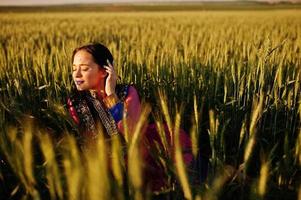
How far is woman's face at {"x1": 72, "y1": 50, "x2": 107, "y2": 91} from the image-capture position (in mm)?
1322

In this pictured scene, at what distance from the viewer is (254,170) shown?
1.29 meters

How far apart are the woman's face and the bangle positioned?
0.25ft

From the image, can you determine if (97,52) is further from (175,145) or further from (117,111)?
(175,145)

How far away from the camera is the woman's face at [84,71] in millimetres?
1322

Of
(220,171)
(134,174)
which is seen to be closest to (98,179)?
(134,174)

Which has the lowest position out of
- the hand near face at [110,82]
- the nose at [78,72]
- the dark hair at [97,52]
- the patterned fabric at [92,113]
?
the patterned fabric at [92,113]

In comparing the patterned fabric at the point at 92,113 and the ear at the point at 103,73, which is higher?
the ear at the point at 103,73

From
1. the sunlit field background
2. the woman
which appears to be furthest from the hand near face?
the sunlit field background

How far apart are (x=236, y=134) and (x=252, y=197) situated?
96 cm

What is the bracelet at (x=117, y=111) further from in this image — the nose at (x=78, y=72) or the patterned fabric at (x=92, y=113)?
the nose at (x=78, y=72)

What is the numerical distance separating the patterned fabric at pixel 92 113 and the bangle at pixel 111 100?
0.07 feet

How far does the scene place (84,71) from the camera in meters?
1.33

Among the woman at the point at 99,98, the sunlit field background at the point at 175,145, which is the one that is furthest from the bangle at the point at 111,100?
the sunlit field background at the point at 175,145

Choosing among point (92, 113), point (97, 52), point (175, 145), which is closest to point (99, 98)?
point (92, 113)
